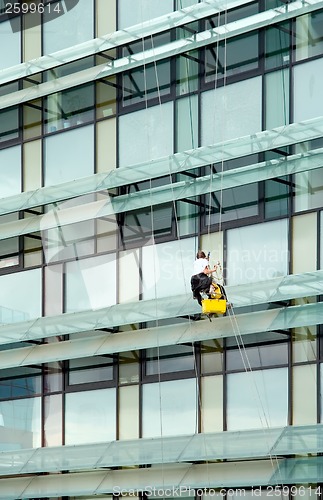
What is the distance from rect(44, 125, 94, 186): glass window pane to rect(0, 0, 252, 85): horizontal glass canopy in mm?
1778

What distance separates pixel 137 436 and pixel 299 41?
9.56 meters

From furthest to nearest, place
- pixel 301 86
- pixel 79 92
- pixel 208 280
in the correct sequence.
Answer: pixel 79 92 < pixel 301 86 < pixel 208 280

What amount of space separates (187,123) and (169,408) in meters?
6.50

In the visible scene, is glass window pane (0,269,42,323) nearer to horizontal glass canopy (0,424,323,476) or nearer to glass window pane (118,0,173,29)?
horizontal glass canopy (0,424,323,476)

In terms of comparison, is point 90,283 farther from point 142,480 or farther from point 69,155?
point 142,480

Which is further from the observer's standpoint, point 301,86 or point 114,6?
point 114,6

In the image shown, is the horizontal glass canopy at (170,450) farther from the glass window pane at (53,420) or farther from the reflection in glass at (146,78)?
the reflection in glass at (146,78)

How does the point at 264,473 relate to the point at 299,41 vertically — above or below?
below

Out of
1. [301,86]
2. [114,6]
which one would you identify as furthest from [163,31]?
[301,86]

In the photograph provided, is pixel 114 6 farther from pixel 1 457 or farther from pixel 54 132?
pixel 1 457

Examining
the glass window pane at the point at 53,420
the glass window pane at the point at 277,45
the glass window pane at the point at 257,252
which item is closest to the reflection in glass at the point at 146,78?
the glass window pane at the point at 277,45

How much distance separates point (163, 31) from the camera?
104 ft

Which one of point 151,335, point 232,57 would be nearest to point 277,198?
point 232,57

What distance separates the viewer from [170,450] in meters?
29.8
